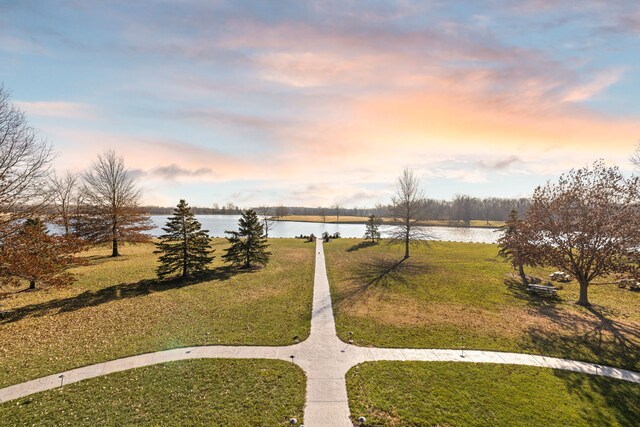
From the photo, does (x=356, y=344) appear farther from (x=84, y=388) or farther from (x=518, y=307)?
(x=518, y=307)

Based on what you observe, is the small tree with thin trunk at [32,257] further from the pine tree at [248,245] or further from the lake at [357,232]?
the lake at [357,232]

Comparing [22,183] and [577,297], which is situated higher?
[22,183]

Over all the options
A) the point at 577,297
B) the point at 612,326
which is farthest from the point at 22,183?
the point at 577,297

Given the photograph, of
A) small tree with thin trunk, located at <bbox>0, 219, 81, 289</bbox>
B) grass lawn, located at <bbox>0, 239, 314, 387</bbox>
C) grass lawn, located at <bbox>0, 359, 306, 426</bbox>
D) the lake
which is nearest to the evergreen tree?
the lake

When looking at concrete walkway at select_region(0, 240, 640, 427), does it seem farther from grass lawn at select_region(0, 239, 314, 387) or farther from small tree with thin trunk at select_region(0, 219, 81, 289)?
small tree with thin trunk at select_region(0, 219, 81, 289)

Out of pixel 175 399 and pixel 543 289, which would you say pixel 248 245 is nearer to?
pixel 175 399

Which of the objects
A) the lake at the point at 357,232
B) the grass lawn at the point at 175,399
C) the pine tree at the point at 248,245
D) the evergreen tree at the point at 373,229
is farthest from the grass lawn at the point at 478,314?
the lake at the point at 357,232

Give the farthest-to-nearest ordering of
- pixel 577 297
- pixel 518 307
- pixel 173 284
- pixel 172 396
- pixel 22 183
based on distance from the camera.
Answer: pixel 173 284 < pixel 577 297 < pixel 518 307 < pixel 22 183 < pixel 172 396
